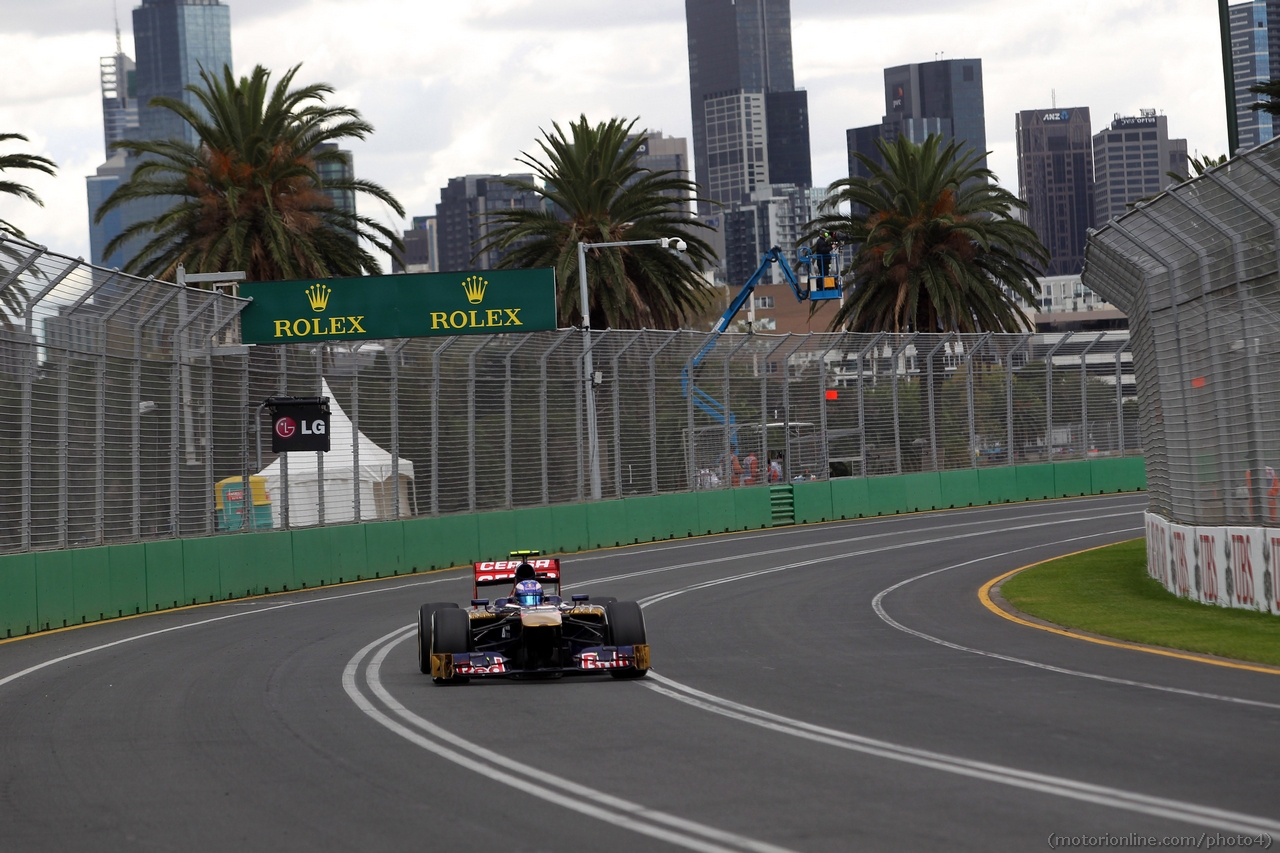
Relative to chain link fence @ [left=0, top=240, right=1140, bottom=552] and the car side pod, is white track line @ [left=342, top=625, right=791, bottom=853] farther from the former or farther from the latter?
chain link fence @ [left=0, top=240, right=1140, bottom=552]

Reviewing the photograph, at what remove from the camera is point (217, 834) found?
7.46 m

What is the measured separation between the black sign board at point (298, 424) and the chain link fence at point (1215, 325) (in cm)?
1270

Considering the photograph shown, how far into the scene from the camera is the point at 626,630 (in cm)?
1272

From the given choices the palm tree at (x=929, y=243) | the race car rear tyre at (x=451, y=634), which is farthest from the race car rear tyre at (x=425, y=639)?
the palm tree at (x=929, y=243)

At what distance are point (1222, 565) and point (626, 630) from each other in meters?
7.28

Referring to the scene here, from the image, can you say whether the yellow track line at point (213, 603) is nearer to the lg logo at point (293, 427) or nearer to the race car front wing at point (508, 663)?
the lg logo at point (293, 427)

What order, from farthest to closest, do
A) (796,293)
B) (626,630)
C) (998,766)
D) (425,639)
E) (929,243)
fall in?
(796,293), (929,243), (425,639), (626,630), (998,766)

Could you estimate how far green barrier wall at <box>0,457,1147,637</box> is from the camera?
20203mm

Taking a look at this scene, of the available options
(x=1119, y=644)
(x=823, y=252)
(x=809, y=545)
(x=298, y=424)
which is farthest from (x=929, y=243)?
(x=1119, y=644)

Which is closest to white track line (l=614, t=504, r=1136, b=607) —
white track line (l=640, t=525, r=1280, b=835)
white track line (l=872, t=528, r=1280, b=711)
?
white track line (l=872, t=528, r=1280, b=711)

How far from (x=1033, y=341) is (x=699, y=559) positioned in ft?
61.9

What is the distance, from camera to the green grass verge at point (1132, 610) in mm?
13844

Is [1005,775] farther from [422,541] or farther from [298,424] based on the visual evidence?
[422,541]

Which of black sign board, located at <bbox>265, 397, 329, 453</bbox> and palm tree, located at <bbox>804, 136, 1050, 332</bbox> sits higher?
palm tree, located at <bbox>804, 136, 1050, 332</bbox>
